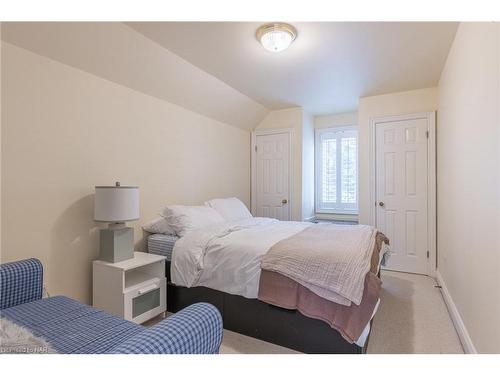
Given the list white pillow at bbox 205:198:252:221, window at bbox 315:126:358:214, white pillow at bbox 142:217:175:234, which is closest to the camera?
white pillow at bbox 142:217:175:234

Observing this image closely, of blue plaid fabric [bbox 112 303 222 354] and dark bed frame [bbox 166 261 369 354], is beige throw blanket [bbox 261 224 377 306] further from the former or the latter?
blue plaid fabric [bbox 112 303 222 354]

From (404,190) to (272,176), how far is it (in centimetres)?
193

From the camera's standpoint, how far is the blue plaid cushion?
1211mm

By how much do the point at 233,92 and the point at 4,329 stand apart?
3.13 m

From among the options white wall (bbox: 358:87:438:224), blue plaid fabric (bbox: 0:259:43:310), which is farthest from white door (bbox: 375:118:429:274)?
blue plaid fabric (bbox: 0:259:43:310)

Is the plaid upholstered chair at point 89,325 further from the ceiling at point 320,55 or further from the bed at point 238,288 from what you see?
the ceiling at point 320,55

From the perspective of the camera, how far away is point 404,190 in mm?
3637

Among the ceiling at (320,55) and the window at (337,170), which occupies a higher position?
the ceiling at (320,55)

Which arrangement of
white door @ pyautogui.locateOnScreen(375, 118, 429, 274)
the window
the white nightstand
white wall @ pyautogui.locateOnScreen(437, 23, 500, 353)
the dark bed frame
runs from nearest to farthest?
white wall @ pyautogui.locateOnScreen(437, 23, 500, 353)
the dark bed frame
the white nightstand
white door @ pyautogui.locateOnScreen(375, 118, 429, 274)
the window

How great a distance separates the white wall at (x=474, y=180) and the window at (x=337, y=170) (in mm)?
1839

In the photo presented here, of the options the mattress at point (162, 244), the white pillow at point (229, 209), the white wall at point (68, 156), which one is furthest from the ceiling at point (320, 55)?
the mattress at point (162, 244)

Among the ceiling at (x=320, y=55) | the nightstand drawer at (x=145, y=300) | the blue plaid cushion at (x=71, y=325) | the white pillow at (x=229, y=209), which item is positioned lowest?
the nightstand drawer at (x=145, y=300)

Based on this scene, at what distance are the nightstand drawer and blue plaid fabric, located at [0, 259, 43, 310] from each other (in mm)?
562

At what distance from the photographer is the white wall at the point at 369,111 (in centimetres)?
356
